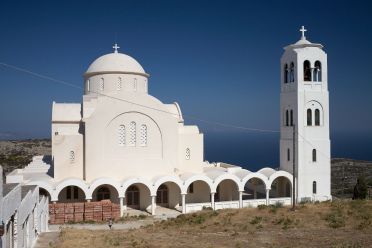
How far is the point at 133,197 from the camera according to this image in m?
29.7

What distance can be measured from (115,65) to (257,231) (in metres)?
17.7

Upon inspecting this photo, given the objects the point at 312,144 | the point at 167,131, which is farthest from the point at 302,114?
the point at 167,131

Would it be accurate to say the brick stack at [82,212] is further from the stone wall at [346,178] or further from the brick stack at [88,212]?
the stone wall at [346,178]

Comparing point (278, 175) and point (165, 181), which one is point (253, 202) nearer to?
point (278, 175)

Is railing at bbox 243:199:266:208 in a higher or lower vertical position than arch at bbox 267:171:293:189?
lower

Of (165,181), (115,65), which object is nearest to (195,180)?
(165,181)

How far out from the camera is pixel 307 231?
19.2 metres

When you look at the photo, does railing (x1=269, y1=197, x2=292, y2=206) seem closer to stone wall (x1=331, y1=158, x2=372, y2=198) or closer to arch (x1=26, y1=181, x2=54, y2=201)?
arch (x1=26, y1=181, x2=54, y2=201)

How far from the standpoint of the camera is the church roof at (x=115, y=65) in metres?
31.9

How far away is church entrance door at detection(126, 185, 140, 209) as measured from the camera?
2959cm

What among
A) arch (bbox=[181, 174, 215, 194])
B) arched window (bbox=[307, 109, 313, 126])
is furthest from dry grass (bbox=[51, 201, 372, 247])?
arched window (bbox=[307, 109, 313, 126])

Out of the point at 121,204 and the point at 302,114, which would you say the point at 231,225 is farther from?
the point at 302,114

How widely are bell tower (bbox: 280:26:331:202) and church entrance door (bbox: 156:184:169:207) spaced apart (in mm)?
9034

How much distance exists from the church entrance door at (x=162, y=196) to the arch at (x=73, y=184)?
18.1ft
